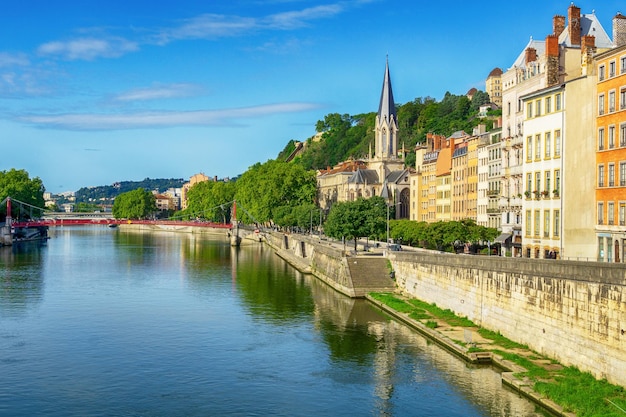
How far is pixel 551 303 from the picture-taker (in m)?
29.5

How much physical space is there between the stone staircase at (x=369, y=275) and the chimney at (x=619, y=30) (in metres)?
20.8

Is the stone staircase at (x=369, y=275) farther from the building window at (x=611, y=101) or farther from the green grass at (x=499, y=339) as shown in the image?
the building window at (x=611, y=101)

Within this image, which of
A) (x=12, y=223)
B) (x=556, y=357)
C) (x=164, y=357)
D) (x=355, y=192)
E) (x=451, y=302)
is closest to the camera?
(x=556, y=357)

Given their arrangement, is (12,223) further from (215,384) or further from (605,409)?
(605,409)

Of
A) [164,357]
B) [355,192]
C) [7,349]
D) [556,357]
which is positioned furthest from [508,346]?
[355,192]

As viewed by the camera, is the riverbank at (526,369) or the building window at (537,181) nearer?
the riverbank at (526,369)

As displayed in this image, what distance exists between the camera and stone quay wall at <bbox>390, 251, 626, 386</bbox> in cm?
2500

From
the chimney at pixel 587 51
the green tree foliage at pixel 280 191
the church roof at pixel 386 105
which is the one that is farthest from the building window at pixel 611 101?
the church roof at pixel 386 105

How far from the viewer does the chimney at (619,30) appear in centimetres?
4253

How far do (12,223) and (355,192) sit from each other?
53808 mm

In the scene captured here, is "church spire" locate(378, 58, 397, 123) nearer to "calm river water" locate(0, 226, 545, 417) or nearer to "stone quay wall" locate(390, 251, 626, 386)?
"calm river water" locate(0, 226, 545, 417)

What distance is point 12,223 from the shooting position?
122125 millimetres

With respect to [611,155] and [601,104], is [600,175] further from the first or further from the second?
[601,104]

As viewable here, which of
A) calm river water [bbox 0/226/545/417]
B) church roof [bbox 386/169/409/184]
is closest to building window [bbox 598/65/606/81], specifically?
calm river water [bbox 0/226/545/417]
